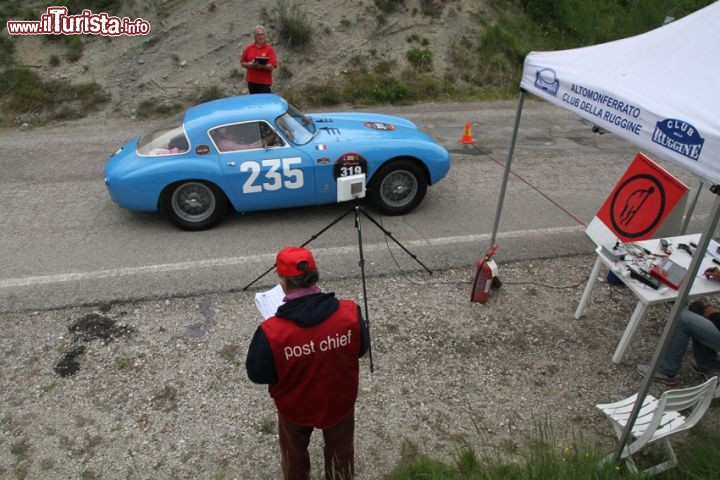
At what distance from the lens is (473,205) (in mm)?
6820

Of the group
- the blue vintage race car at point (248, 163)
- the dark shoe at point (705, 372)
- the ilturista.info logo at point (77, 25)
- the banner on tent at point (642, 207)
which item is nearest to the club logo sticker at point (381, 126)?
the blue vintage race car at point (248, 163)

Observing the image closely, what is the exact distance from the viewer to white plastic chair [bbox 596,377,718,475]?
313 centimetres

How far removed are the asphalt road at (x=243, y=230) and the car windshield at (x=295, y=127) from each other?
3.21 ft

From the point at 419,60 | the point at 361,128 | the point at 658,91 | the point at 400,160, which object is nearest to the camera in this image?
the point at 658,91

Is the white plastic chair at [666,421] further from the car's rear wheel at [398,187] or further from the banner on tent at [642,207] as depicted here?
the car's rear wheel at [398,187]

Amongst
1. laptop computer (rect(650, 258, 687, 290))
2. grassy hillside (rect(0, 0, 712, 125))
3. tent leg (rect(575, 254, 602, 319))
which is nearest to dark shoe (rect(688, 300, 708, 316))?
laptop computer (rect(650, 258, 687, 290))

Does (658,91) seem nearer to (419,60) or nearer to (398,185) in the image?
(398,185)

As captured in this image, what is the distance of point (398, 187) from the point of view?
643 cm

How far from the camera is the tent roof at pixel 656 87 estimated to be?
2965 mm

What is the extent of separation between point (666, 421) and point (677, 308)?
82cm

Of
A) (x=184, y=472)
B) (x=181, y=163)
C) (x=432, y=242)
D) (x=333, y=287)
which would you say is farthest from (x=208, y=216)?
(x=184, y=472)

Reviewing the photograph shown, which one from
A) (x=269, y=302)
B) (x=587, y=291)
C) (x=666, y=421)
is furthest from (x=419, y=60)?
(x=666, y=421)

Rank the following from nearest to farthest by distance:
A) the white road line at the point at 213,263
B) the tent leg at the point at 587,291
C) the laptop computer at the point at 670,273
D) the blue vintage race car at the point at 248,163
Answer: the laptop computer at the point at 670,273, the tent leg at the point at 587,291, the white road line at the point at 213,263, the blue vintage race car at the point at 248,163

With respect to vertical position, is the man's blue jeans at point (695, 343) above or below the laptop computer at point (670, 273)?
below
